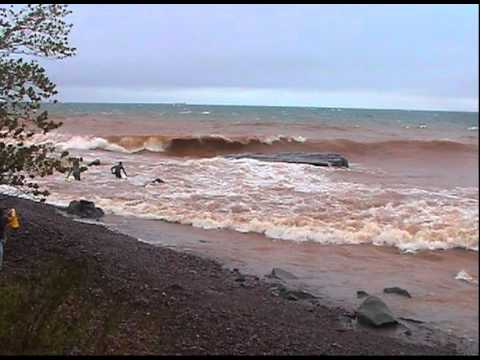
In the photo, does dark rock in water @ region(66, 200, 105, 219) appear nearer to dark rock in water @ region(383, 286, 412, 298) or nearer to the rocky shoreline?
the rocky shoreline

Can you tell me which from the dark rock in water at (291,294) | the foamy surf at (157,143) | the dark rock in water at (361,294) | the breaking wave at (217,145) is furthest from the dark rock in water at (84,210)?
the foamy surf at (157,143)

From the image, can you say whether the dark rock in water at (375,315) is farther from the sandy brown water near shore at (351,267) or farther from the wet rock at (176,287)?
the wet rock at (176,287)

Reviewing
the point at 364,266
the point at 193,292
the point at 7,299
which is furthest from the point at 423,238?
the point at 7,299

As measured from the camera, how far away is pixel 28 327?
527cm

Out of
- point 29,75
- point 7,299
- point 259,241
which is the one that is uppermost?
point 29,75

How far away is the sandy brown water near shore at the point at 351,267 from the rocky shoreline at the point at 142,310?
874 millimetres

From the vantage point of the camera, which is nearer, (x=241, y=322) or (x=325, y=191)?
(x=241, y=322)

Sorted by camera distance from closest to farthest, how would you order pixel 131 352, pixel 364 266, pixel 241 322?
pixel 131 352
pixel 241 322
pixel 364 266

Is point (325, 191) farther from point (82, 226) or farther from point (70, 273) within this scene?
point (70, 273)

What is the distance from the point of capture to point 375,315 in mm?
9203

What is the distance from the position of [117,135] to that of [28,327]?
1719 inches

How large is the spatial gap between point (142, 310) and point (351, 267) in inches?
232

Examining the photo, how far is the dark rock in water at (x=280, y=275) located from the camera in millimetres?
11541

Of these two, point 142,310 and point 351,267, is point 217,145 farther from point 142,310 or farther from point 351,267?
point 142,310
